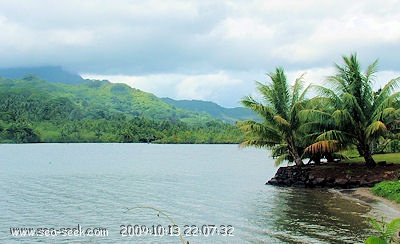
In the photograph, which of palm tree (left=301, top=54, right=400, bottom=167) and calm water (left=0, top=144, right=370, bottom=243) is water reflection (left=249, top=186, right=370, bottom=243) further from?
palm tree (left=301, top=54, right=400, bottom=167)

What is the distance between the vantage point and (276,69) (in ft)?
113

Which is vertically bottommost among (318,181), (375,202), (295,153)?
(375,202)

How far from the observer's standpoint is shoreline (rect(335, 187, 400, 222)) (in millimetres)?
18922

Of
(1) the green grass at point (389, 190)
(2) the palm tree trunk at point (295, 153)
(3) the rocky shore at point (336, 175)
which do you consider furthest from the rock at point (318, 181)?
(1) the green grass at point (389, 190)

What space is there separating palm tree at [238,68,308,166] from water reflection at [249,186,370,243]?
243 inches

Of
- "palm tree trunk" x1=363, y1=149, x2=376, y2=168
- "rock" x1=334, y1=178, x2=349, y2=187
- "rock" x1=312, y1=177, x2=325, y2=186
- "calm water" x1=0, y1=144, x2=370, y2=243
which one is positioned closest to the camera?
"calm water" x1=0, y1=144, x2=370, y2=243

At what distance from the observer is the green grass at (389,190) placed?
22305mm

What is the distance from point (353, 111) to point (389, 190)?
23.7 ft

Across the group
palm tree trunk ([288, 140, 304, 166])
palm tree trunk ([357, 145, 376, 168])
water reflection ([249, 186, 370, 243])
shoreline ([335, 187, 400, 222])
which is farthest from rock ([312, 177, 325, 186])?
palm tree trunk ([357, 145, 376, 168])

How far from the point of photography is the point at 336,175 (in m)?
29.3

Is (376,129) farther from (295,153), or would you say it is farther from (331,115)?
(295,153)

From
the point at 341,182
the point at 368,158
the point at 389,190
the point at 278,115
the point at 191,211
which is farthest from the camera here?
the point at 278,115

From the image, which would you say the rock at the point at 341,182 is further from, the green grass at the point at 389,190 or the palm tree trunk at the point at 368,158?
the green grass at the point at 389,190

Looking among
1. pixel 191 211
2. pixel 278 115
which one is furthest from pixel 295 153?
pixel 191 211
